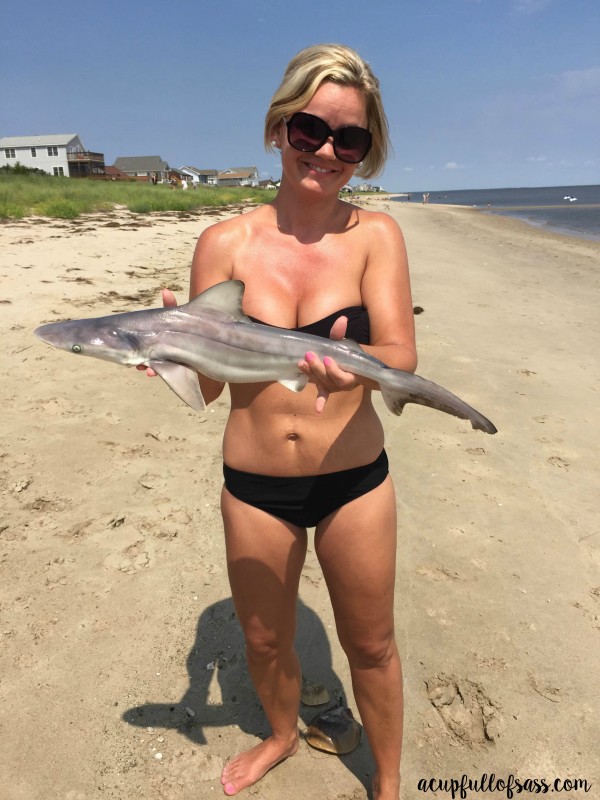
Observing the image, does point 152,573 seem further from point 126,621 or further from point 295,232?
point 295,232

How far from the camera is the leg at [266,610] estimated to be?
2.35 metres

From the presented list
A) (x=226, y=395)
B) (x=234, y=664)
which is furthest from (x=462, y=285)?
(x=234, y=664)

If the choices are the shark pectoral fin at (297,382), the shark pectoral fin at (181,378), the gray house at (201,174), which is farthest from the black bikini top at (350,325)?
the gray house at (201,174)

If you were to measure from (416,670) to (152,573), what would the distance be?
1.88 metres

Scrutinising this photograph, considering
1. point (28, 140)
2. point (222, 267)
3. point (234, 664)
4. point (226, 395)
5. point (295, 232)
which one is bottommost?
point (234, 664)

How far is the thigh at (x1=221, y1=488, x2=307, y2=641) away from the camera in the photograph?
2340mm

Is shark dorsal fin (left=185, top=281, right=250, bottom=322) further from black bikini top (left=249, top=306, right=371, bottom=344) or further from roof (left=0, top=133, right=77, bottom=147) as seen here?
roof (left=0, top=133, right=77, bottom=147)

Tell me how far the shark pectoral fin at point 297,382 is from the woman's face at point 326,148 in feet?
2.68

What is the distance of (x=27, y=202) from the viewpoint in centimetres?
2125

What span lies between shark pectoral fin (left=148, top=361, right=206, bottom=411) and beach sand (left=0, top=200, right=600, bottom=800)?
1969 mm

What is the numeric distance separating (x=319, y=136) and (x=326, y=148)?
0.17 feet

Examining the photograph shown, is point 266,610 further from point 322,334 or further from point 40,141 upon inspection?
point 40,141

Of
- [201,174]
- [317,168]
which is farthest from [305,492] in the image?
[201,174]

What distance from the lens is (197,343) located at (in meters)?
2.09
